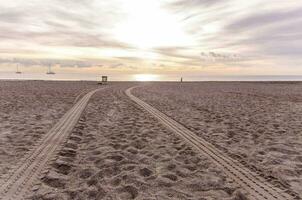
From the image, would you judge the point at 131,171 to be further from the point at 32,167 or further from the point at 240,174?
the point at 240,174

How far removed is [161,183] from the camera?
6.61 m

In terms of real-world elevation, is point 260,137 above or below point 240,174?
above

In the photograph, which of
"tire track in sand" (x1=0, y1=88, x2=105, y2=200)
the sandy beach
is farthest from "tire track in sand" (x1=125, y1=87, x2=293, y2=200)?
"tire track in sand" (x1=0, y1=88, x2=105, y2=200)

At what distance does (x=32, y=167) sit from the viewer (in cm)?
743

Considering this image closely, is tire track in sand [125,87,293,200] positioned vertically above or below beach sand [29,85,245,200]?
above

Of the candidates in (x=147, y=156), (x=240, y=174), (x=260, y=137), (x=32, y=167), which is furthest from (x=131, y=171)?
(x=260, y=137)

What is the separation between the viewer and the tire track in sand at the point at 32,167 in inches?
235

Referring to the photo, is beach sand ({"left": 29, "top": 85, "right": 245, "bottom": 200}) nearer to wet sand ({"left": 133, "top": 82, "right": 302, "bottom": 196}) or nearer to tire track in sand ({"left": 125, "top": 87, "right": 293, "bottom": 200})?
tire track in sand ({"left": 125, "top": 87, "right": 293, "bottom": 200})

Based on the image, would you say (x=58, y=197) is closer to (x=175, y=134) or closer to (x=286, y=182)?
(x=286, y=182)

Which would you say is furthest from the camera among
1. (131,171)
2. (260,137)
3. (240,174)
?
(260,137)

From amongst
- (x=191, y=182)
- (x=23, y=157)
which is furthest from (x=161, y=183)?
(x=23, y=157)

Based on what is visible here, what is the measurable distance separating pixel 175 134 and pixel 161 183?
510 centimetres

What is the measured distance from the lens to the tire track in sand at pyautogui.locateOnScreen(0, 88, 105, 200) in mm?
5980

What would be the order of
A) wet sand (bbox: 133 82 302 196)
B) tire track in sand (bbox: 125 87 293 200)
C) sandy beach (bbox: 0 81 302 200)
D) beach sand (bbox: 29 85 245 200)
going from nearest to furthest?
tire track in sand (bbox: 125 87 293 200)
beach sand (bbox: 29 85 245 200)
sandy beach (bbox: 0 81 302 200)
wet sand (bbox: 133 82 302 196)
